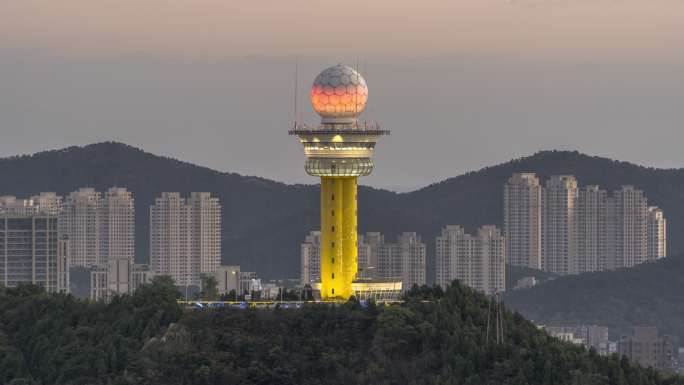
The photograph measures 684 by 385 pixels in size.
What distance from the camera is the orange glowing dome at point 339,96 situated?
60.9 meters

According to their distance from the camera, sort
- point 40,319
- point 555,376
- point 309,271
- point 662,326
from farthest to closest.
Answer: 1. point 662,326
2. point 309,271
3. point 40,319
4. point 555,376

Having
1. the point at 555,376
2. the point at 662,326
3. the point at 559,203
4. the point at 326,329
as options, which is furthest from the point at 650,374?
the point at 559,203

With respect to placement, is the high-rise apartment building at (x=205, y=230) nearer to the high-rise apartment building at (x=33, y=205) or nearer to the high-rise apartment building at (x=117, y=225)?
the high-rise apartment building at (x=117, y=225)

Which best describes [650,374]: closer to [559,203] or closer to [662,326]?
[662,326]

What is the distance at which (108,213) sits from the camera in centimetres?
17825

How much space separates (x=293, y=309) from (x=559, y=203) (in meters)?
122

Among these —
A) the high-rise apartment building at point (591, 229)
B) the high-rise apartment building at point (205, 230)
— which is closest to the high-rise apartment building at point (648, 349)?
the high-rise apartment building at point (205, 230)

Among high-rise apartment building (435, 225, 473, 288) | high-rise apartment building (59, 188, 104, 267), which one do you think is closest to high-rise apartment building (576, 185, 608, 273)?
high-rise apartment building (435, 225, 473, 288)

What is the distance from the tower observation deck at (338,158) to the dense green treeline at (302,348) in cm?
252

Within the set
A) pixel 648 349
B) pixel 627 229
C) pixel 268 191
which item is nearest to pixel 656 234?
pixel 627 229

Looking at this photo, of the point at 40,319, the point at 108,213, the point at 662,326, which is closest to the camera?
the point at 40,319

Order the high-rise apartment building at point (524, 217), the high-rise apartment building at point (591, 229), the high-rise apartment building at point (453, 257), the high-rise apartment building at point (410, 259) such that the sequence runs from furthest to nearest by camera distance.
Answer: the high-rise apartment building at point (591, 229) < the high-rise apartment building at point (524, 217) < the high-rise apartment building at point (453, 257) < the high-rise apartment building at point (410, 259)

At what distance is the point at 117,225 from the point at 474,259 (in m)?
32.6

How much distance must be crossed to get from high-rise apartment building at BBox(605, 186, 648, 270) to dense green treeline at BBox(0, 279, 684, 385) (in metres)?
→ 122
